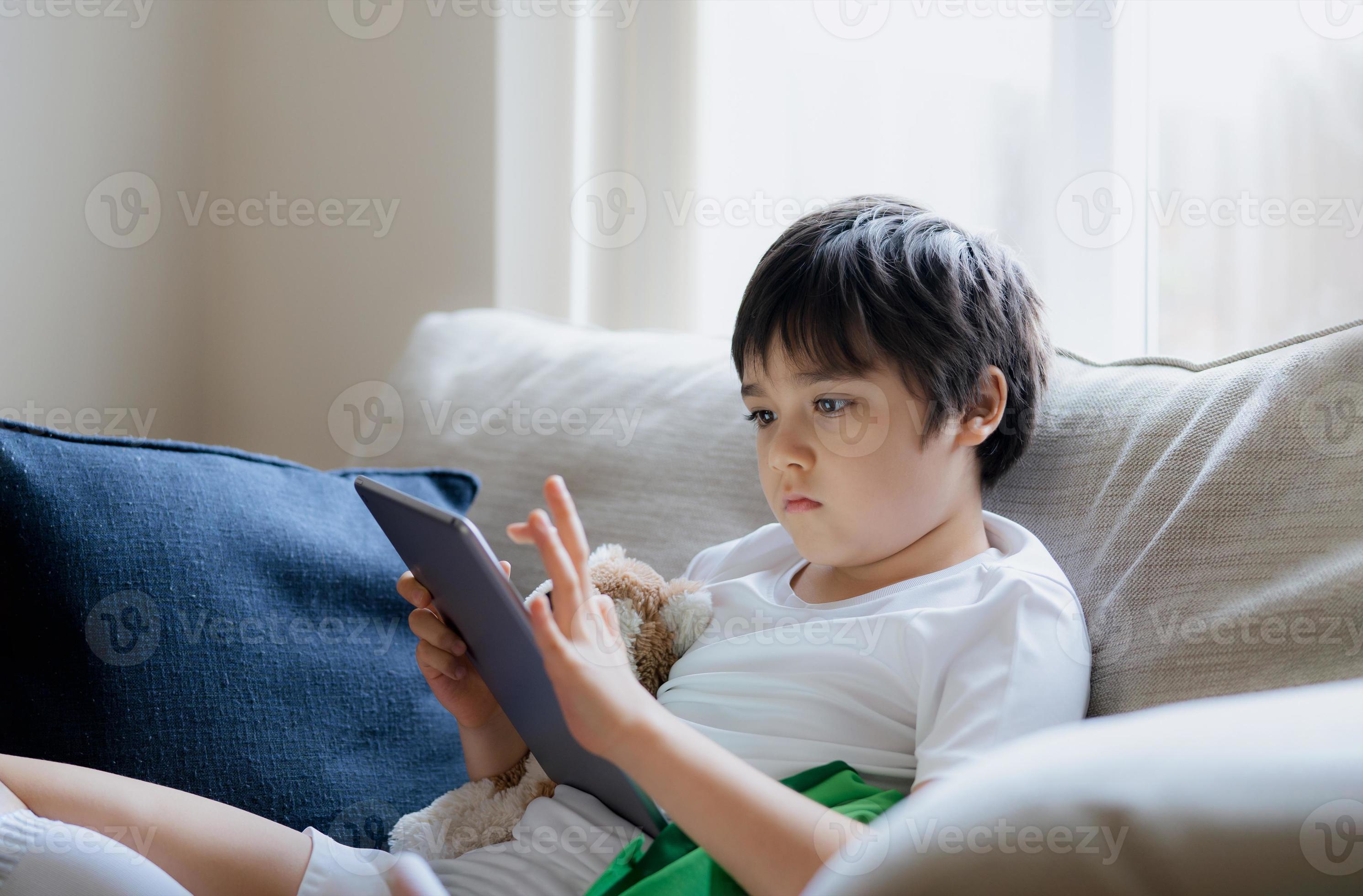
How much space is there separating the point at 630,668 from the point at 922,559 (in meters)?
0.26

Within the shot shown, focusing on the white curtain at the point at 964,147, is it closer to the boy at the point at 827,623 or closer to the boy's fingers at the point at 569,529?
the boy at the point at 827,623

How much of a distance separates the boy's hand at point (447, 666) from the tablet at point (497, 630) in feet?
0.06

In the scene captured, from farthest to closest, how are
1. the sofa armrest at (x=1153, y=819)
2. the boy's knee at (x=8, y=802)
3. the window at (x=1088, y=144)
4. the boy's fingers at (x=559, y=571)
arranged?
the window at (x=1088, y=144) < the boy's knee at (x=8, y=802) < the boy's fingers at (x=559, y=571) < the sofa armrest at (x=1153, y=819)

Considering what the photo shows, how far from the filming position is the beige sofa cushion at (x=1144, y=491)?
0.68m

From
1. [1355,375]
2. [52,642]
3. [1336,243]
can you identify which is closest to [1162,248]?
[1336,243]

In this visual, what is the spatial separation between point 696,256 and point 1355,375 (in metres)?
1.14

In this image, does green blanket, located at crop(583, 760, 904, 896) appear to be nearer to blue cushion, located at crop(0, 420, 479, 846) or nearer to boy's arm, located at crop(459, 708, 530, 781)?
boy's arm, located at crop(459, 708, 530, 781)

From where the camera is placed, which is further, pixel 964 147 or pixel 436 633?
pixel 964 147

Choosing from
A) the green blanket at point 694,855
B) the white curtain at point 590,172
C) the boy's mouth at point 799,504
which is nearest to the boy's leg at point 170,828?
the green blanket at point 694,855

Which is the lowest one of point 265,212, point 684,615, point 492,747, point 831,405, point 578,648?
point 492,747

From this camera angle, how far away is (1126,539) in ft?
2.57

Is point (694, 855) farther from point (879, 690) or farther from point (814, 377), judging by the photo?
point (814, 377)

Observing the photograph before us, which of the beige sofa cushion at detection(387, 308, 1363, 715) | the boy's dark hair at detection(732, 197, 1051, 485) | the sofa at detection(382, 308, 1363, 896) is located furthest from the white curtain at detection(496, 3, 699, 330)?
the boy's dark hair at detection(732, 197, 1051, 485)

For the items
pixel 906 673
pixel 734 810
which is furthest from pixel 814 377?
pixel 734 810
